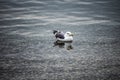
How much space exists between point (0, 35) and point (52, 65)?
14.9 ft

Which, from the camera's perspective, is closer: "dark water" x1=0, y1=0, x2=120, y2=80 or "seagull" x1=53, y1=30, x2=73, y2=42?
"dark water" x1=0, y1=0, x2=120, y2=80

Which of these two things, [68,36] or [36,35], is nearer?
[68,36]

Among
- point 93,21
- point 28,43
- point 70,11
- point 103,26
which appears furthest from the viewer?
point 70,11

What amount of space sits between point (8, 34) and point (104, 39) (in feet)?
15.9

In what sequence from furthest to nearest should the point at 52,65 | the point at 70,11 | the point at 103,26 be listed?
the point at 70,11 < the point at 103,26 < the point at 52,65

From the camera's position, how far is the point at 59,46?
11.0 m

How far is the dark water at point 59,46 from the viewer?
849 cm

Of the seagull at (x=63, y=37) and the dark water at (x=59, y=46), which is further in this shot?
the seagull at (x=63, y=37)

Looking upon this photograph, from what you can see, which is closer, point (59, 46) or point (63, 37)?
point (59, 46)

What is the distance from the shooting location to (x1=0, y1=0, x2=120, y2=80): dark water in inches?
334

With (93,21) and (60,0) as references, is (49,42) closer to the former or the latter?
(93,21)

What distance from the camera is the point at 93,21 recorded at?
14.6 m

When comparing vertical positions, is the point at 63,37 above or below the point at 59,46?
above

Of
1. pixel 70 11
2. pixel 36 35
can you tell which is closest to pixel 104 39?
pixel 36 35
